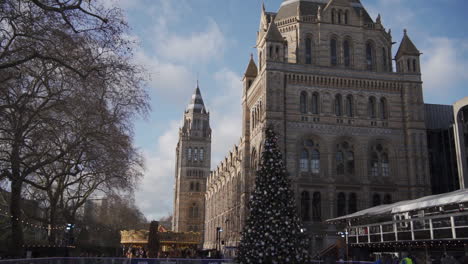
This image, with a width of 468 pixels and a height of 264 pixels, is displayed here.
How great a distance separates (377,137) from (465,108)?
28.6 ft

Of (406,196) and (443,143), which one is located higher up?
(443,143)

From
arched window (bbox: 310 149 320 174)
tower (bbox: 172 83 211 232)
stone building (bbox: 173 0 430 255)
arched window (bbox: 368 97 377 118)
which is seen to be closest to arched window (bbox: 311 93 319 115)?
stone building (bbox: 173 0 430 255)

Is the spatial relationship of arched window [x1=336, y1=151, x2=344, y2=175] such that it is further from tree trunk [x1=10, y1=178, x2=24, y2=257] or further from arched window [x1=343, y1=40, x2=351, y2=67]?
tree trunk [x1=10, y1=178, x2=24, y2=257]

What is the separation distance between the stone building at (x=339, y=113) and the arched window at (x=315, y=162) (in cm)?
10

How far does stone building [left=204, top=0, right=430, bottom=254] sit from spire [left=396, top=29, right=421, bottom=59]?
123 mm

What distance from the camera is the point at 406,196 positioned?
4591 cm

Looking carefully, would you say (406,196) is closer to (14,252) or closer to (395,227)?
(395,227)

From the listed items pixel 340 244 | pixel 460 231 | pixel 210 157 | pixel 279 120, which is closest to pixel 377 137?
pixel 279 120

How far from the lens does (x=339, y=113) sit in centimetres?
4747

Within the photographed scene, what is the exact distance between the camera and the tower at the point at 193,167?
106188 mm

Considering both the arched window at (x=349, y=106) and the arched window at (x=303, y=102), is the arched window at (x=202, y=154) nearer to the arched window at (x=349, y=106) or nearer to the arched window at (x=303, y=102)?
the arched window at (x=303, y=102)

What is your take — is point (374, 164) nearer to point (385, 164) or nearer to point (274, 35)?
point (385, 164)

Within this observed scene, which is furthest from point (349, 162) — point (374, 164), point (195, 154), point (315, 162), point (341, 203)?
point (195, 154)

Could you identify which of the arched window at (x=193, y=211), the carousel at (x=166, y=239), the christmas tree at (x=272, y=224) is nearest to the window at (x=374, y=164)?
the carousel at (x=166, y=239)
